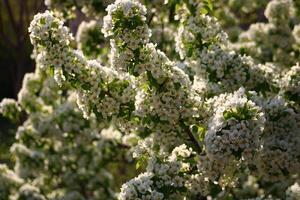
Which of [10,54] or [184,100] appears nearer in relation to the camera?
[184,100]

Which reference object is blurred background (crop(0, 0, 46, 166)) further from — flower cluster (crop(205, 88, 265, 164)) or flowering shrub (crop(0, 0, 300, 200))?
flower cluster (crop(205, 88, 265, 164))

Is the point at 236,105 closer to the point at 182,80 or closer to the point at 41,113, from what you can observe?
the point at 182,80

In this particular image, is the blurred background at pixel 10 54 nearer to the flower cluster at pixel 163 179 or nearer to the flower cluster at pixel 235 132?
the flower cluster at pixel 163 179

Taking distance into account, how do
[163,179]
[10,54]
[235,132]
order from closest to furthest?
[235,132] < [163,179] < [10,54]

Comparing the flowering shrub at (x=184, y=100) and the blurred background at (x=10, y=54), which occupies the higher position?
the blurred background at (x=10, y=54)

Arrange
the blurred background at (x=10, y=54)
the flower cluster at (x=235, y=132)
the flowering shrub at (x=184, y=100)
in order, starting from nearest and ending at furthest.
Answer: the flower cluster at (x=235, y=132) < the flowering shrub at (x=184, y=100) < the blurred background at (x=10, y=54)

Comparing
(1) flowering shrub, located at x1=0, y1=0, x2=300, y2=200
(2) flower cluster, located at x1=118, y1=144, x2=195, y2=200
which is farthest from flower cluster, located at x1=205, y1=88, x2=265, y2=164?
(2) flower cluster, located at x1=118, y1=144, x2=195, y2=200

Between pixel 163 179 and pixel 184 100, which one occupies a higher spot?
pixel 184 100

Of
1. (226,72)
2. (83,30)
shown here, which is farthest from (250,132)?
(83,30)

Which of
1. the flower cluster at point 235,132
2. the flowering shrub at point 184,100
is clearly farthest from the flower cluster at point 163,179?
the flower cluster at point 235,132

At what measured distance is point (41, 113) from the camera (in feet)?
35.8

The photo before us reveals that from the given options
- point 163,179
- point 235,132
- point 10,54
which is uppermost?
point 10,54

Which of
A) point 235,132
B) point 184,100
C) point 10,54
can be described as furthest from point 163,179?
point 10,54

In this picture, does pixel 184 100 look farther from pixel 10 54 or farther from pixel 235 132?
pixel 10 54
